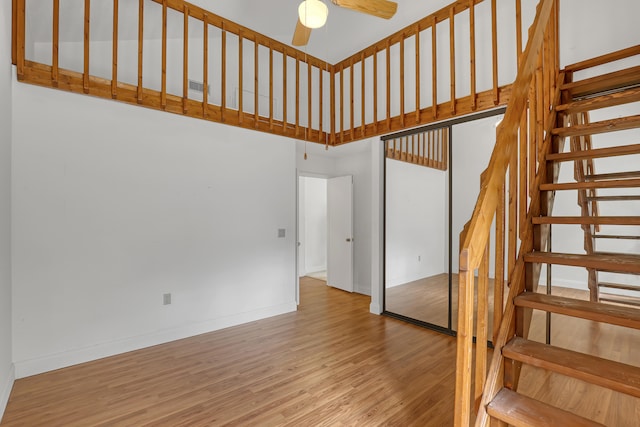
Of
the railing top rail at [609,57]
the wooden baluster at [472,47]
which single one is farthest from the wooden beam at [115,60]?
the railing top rail at [609,57]

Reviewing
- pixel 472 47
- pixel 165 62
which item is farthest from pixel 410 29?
pixel 165 62

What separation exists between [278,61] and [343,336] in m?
4.19

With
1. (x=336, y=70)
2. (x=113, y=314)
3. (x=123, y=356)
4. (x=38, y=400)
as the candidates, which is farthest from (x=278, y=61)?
(x=38, y=400)

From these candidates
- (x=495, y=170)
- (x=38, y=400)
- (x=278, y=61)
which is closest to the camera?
(x=495, y=170)

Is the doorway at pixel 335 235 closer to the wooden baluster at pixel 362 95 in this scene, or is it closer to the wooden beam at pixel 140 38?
the wooden baluster at pixel 362 95

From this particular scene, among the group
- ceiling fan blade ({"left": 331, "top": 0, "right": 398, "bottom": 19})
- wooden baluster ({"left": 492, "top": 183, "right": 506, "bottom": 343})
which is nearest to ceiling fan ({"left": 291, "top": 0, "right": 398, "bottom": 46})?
ceiling fan blade ({"left": 331, "top": 0, "right": 398, "bottom": 19})

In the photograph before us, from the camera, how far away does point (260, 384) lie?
255 centimetres

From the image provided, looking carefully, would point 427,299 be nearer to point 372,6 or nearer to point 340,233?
point 340,233

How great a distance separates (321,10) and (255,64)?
206 cm

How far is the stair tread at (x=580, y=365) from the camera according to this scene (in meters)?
1.25

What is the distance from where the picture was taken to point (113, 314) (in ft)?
10.1

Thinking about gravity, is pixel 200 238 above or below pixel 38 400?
above

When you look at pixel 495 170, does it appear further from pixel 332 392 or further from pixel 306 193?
pixel 306 193

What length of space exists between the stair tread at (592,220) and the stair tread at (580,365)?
730mm
